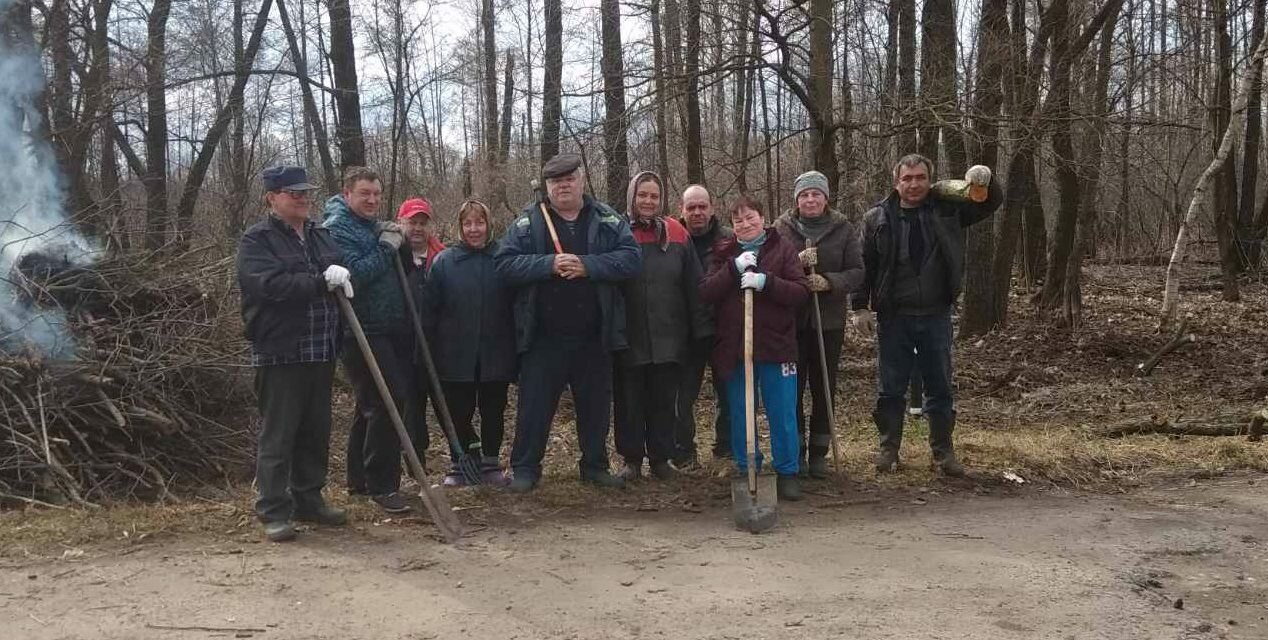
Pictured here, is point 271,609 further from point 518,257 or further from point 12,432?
point 12,432

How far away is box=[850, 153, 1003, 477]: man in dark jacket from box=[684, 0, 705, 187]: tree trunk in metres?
4.60

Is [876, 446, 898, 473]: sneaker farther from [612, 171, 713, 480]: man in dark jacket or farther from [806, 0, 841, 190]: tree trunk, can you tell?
[806, 0, 841, 190]: tree trunk

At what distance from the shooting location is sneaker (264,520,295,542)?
464cm

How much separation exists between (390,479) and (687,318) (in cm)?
211

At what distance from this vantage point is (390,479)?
5.36 metres

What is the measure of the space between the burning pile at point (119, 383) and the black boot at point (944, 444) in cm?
535

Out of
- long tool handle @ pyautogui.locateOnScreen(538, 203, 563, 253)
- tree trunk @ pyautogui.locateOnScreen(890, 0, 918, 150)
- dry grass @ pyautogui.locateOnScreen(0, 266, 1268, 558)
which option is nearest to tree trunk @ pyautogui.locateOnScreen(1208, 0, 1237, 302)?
dry grass @ pyautogui.locateOnScreen(0, 266, 1268, 558)

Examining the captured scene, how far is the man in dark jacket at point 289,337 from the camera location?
4.60m

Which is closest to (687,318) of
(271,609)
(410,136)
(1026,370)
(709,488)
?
(709,488)

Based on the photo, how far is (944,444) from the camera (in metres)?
6.04

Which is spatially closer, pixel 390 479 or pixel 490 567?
pixel 490 567

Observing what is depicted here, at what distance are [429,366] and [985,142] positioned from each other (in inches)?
277

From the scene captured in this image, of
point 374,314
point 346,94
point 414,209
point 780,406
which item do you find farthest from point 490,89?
point 780,406

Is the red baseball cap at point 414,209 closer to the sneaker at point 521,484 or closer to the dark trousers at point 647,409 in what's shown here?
the dark trousers at point 647,409
